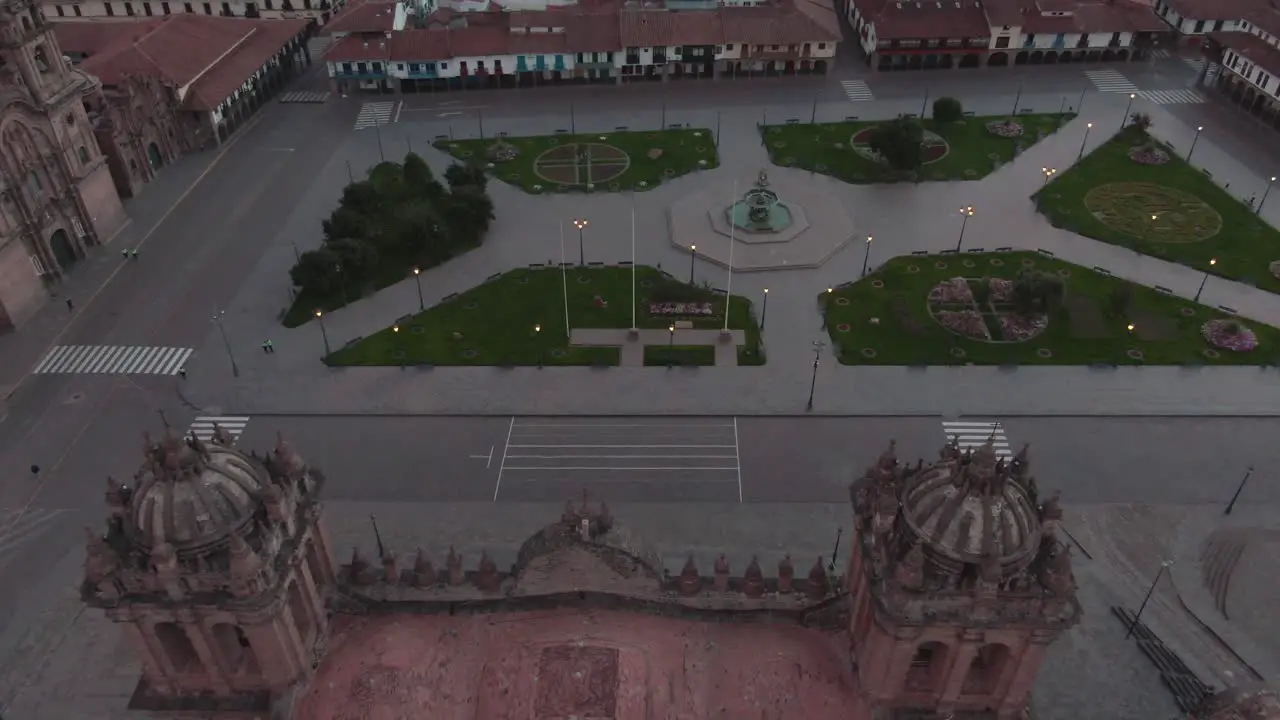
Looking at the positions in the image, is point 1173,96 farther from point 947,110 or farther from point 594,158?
point 594,158

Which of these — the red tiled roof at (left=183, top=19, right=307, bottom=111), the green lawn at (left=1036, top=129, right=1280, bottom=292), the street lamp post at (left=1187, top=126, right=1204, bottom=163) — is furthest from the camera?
the red tiled roof at (left=183, top=19, right=307, bottom=111)

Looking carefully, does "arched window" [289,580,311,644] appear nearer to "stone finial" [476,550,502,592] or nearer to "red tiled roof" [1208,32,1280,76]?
"stone finial" [476,550,502,592]

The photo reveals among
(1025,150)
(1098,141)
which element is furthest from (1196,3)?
(1025,150)

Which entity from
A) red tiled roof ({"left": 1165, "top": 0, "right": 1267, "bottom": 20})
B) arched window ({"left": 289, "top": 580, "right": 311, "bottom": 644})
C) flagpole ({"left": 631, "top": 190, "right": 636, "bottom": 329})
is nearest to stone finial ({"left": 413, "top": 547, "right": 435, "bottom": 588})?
arched window ({"left": 289, "top": 580, "right": 311, "bottom": 644})

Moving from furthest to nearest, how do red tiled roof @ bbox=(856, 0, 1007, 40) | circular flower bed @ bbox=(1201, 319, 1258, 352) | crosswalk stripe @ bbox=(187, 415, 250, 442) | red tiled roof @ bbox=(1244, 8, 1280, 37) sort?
1. red tiled roof @ bbox=(856, 0, 1007, 40)
2. red tiled roof @ bbox=(1244, 8, 1280, 37)
3. circular flower bed @ bbox=(1201, 319, 1258, 352)
4. crosswalk stripe @ bbox=(187, 415, 250, 442)

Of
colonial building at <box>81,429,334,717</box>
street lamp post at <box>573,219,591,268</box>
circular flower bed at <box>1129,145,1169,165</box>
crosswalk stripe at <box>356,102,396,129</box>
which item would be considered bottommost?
street lamp post at <box>573,219,591,268</box>

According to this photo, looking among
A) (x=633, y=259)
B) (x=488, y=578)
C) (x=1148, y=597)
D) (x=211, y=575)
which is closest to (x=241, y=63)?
(x=633, y=259)
